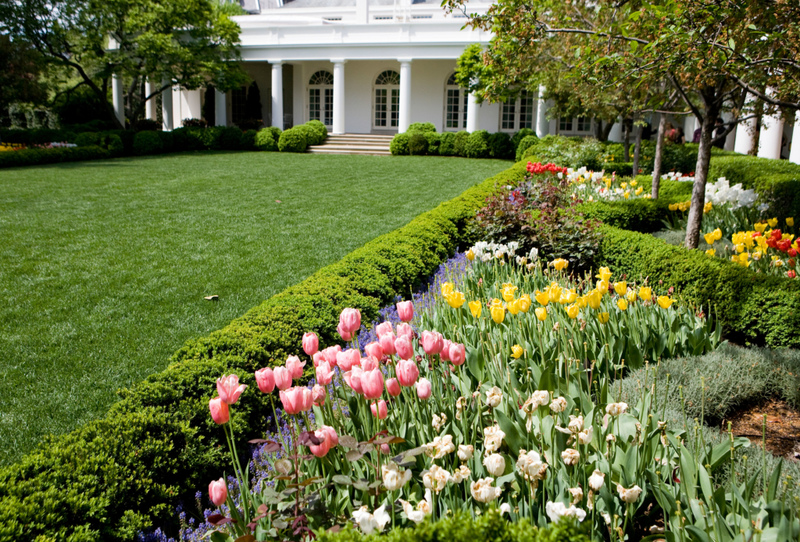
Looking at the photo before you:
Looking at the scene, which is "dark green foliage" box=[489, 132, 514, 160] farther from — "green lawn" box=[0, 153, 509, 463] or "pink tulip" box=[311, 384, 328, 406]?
"pink tulip" box=[311, 384, 328, 406]

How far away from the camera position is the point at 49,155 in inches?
655

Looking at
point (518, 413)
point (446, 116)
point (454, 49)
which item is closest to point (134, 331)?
point (518, 413)

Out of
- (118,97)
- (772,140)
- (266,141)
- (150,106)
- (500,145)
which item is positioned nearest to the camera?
(772,140)

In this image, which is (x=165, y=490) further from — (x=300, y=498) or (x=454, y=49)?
(x=454, y=49)

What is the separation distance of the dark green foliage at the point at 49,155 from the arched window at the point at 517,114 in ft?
58.6

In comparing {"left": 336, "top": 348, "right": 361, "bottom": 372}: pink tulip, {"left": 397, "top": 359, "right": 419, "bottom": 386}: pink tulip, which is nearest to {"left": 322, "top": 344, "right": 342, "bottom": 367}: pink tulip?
{"left": 336, "top": 348, "right": 361, "bottom": 372}: pink tulip

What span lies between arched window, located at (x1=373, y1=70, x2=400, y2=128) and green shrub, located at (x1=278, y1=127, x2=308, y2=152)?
Result: 8.13 m

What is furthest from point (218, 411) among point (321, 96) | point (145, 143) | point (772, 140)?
point (321, 96)

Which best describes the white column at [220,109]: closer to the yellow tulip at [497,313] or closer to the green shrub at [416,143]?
the green shrub at [416,143]

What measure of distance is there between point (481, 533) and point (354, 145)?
2394 cm

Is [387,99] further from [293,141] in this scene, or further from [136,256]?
[136,256]

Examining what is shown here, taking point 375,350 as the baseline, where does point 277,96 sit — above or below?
above

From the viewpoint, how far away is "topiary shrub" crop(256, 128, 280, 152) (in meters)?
23.2

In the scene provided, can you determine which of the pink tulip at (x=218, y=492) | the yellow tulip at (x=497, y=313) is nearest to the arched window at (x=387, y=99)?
the yellow tulip at (x=497, y=313)
